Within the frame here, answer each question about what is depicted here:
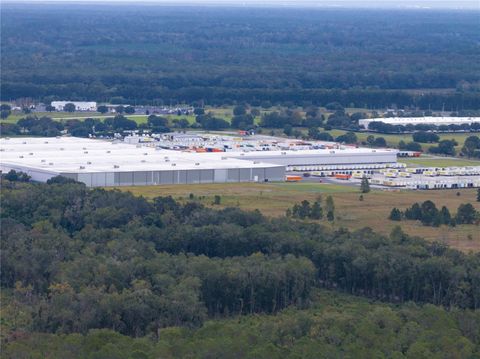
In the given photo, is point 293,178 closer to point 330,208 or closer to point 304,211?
point 330,208

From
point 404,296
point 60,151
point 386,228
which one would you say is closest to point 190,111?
point 60,151

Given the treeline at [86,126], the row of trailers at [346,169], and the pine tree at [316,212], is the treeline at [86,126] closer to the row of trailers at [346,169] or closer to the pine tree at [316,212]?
the row of trailers at [346,169]

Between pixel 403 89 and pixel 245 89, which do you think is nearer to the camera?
pixel 245 89

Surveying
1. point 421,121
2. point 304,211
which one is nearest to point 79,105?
point 421,121

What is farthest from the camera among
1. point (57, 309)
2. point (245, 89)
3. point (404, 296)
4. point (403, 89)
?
point (403, 89)

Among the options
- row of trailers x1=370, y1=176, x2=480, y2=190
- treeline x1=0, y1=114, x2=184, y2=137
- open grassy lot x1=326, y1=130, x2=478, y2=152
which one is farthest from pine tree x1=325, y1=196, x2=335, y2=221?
treeline x1=0, y1=114, x2=184, y2=137

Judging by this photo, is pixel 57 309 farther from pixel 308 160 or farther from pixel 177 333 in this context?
pixel 308 160
